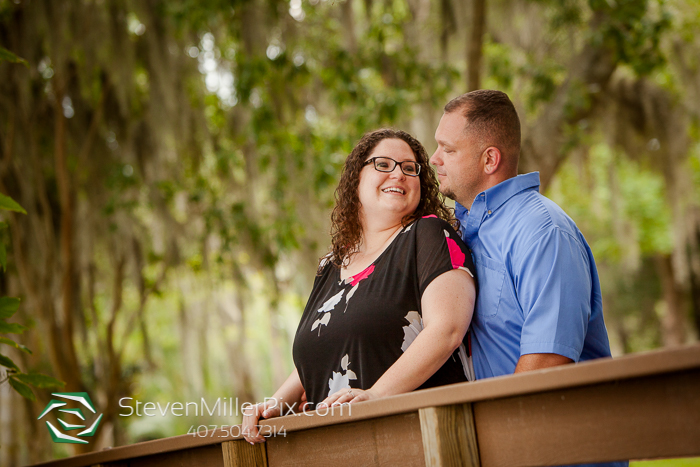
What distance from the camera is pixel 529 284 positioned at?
140cm

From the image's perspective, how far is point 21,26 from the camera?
428cm

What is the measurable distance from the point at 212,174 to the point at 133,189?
30.6 inches

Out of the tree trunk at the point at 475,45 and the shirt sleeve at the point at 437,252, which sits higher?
the tree trunk at the point at 475,45

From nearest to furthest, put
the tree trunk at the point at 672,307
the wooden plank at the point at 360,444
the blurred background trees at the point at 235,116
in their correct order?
the wooden plank at the point at 360,444 → the blurred background trees at the point at 235,116 → the tree trunk at the point at 672,307

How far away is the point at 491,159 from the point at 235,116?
156 inches

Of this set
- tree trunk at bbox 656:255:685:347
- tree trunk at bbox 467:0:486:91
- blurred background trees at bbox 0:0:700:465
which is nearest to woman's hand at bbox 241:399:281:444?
blurred background trees at bbox 0:0:700:465

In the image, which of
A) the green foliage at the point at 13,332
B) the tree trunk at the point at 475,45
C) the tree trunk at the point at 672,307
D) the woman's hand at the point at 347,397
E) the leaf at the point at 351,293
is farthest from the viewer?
the tree trunk at the point at 672,307

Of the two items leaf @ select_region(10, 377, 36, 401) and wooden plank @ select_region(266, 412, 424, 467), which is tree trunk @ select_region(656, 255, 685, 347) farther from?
leaf @ select_region(10, 377, 36, 401)

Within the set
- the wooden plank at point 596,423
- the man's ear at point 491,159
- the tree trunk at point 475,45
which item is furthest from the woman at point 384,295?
the tree trunk at point 475,45

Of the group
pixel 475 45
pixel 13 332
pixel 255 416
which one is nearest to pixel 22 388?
pixel 13 332

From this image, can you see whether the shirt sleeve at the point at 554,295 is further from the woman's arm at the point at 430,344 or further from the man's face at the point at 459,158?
the man's face at the point at 459,158

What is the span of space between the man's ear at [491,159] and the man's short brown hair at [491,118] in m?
0.01

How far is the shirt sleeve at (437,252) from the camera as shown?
4.76 ft

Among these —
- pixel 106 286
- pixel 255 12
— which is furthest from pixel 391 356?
pixel 106 286
